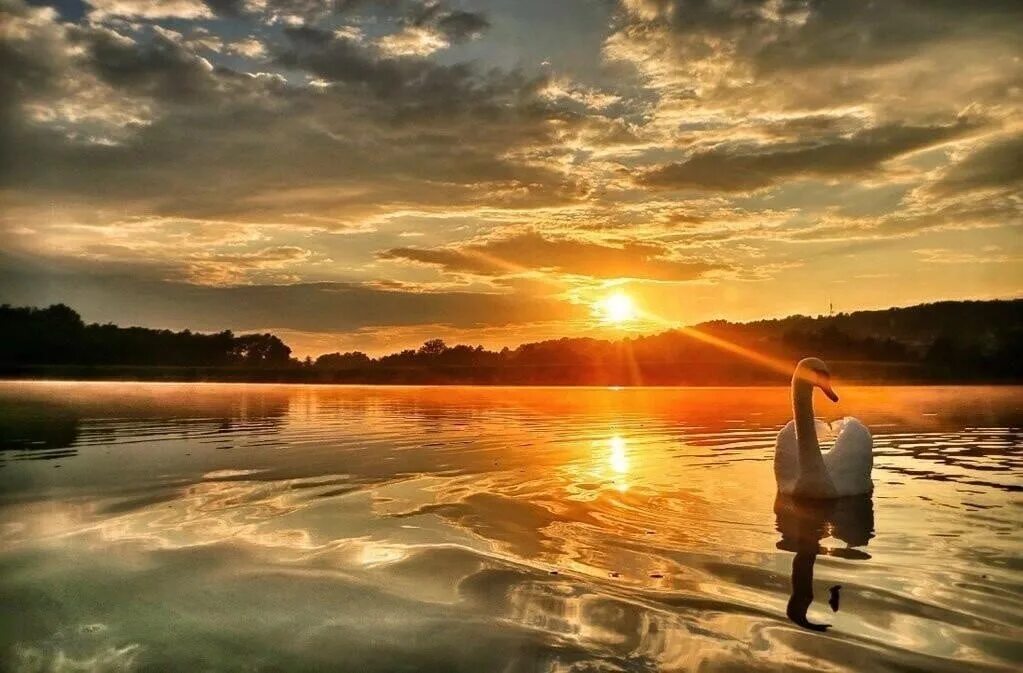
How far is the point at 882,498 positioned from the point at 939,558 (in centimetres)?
407

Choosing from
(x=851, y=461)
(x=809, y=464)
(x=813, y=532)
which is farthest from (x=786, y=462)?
(x=813, y=532)

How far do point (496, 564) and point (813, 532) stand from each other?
163 inches

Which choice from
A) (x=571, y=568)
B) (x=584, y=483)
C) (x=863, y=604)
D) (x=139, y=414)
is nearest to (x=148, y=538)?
(x=571, y=568)

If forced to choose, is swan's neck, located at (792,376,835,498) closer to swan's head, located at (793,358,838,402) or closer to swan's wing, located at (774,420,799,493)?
swan's wing, located at (774,420,799,493)

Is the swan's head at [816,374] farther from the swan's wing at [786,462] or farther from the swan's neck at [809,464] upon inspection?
the swan's wing at [786,462]

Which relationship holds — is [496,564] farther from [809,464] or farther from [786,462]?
[786,462]

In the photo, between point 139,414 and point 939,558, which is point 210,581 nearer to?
point 939,558

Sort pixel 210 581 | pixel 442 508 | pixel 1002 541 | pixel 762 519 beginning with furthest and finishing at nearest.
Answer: pixel 442 508
pixel 762 519
pixel 1002 541
pixel 210 581

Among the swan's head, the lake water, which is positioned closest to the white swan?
the swan's head

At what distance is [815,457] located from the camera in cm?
1182

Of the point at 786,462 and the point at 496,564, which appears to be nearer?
the point at 496,564

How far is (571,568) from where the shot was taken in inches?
304

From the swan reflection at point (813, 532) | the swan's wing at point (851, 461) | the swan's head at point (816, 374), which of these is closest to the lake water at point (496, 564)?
the swan reflection at point (813, 532)

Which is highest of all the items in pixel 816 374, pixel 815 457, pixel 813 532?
pixel 816 374
